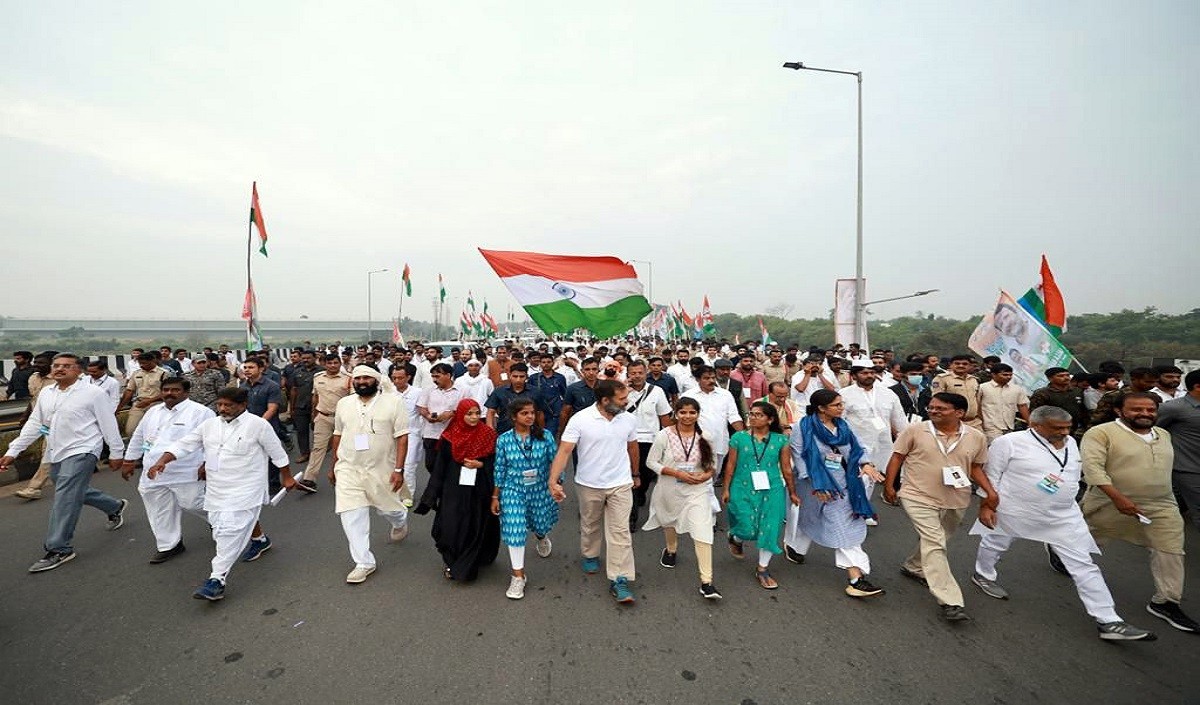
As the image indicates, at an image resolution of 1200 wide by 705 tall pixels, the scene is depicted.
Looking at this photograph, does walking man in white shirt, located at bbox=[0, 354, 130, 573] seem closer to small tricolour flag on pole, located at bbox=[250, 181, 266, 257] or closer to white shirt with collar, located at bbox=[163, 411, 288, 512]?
white shirt with collar, located at bbox=[163, 411, 288, 512]

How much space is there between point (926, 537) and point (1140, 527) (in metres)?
1.42

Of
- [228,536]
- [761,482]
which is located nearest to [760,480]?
[761,482]

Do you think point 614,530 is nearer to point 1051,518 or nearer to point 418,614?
point 418,614

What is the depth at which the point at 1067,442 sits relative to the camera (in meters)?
3.32

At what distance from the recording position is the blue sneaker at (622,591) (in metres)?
3.38

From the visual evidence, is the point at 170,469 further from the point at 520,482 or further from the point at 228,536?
the point at 520,482

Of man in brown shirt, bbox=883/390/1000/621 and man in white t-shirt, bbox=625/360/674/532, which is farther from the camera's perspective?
man in white t-shirt, bbox=625/360/674/532

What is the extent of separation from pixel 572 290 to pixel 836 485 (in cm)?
425

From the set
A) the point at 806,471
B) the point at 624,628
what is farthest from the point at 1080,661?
the point at 624,628

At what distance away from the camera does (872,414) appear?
513 cm

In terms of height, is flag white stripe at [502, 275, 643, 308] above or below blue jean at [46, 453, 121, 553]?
above

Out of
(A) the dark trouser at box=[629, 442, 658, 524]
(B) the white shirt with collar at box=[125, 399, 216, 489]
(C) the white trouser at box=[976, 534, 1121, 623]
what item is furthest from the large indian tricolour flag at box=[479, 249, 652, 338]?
(C) the white trouser at box=[976, 534, 1121, 623]

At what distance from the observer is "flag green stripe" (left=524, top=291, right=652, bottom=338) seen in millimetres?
6488

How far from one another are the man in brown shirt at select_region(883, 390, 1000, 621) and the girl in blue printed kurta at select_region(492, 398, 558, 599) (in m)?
2.58
